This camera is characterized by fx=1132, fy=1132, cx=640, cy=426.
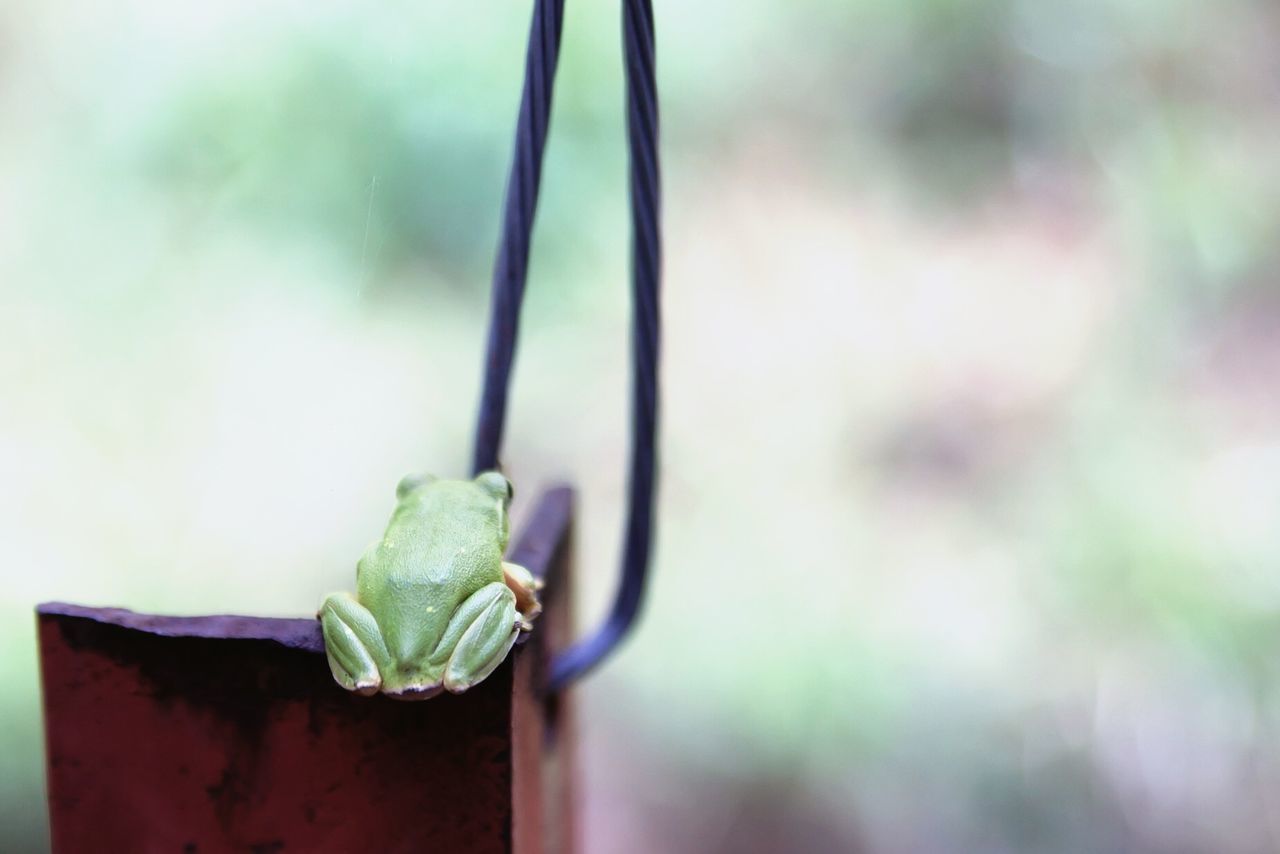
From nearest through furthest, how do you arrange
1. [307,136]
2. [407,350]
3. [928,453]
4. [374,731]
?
[374,731], [307,136], [407,350], [928,453]

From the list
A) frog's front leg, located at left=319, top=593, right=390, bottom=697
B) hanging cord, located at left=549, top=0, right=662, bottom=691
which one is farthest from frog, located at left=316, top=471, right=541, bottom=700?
hanging cord, located at left=549, top=0, right=662, bottom=691

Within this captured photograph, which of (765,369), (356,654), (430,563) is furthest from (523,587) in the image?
(765,369)

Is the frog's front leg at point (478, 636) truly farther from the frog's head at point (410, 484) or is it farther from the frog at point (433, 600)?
the frog's head at point (410, 484)

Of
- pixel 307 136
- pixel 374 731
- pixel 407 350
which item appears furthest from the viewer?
pixel 407 350

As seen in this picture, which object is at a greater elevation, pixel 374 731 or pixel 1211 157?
pixel 1211 157

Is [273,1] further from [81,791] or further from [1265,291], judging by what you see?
[1265,291]

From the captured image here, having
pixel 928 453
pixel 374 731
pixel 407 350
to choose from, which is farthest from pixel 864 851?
pixel 374 731

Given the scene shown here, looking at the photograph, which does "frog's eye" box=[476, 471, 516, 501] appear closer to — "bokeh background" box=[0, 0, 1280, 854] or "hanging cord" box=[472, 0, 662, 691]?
"hanging cord" box=[472, 0, 662, 691]
